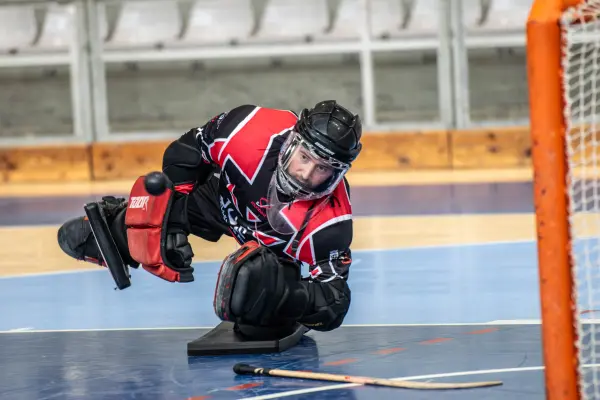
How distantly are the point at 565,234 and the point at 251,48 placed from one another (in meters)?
14.3

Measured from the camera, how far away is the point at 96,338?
614 cm

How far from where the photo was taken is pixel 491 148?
15.8 m

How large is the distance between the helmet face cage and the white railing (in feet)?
39.3

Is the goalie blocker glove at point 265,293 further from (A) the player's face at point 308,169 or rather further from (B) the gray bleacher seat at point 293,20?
(B) the gray bleacher seat at point 293,20

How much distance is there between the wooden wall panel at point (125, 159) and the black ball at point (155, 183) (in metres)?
10.4

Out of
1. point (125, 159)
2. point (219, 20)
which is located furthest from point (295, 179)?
point (219, 20)

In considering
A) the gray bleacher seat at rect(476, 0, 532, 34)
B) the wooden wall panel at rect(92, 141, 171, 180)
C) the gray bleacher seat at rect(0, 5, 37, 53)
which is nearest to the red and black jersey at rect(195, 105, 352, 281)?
the wooden wall panel at rect(92, 141, 171, 180)

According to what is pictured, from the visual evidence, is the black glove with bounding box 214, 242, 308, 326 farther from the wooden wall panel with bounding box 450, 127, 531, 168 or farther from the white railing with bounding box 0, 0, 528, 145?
the white railing with bounding box 0, 0, 528, 145

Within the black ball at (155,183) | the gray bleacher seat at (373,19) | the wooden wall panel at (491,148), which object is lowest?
the black ball at (155,183)

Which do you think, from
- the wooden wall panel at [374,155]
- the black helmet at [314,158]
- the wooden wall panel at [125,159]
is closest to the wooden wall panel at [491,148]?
the wooden wall panel at [374,155]

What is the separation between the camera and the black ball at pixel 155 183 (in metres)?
5.99

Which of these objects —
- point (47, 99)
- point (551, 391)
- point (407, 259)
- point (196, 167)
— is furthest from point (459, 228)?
point (47, 99)

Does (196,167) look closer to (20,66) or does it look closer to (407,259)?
(407,259)

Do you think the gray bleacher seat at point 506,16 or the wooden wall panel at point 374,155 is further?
the gray bleacher seat at point 506,16
